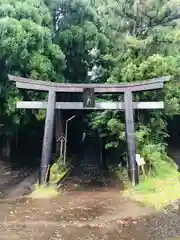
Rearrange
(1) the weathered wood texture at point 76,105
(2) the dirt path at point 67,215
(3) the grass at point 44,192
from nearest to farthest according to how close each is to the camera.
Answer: (2) the dirt path at point 67,215 → (3) the grass at point 44,192 → (1) the weathered wood texture at point 76,105

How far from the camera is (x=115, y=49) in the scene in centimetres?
1844

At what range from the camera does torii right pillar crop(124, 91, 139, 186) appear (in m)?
13.3

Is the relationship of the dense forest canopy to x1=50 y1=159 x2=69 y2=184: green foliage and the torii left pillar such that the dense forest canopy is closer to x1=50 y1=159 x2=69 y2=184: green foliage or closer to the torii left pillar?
x1=50 y1=159 x2=69 y2=184: green foliage

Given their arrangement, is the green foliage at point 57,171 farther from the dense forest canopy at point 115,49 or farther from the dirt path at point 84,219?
the dense forest canopy at point 115,49

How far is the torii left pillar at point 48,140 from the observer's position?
1320cm

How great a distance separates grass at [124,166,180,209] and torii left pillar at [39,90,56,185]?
3.20 meters

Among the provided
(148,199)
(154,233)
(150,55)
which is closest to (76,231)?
(154,233)

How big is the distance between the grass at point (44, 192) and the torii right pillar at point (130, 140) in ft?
9.81

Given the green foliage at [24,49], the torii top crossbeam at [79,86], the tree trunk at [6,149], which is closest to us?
the torii top crossbeam at [79,86]

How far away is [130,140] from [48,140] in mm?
3260

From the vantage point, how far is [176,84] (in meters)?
17.2

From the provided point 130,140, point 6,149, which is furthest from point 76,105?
point 6,149

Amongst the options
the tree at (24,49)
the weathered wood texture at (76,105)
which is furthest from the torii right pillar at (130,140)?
the tree at (24,49)

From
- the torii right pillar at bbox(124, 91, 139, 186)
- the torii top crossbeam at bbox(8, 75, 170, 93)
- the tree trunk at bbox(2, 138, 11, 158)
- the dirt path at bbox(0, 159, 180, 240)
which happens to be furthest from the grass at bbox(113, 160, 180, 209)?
the tree trunk at bbox(2, 138, 11, 158)
